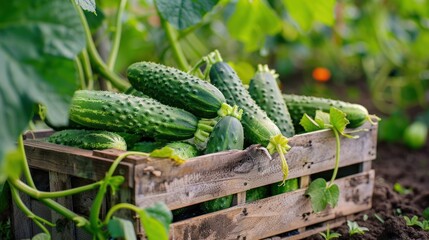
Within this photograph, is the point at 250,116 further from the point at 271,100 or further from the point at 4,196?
the point at 4,196

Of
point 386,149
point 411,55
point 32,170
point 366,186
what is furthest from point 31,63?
point 411,55

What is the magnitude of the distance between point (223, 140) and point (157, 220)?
433 millimetres

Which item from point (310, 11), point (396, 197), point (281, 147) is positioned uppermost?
point (310, 11)

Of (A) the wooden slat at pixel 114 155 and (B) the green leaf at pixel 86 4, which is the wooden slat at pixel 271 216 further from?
(B) the green leaf at pixel 86 4

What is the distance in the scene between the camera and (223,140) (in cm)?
200

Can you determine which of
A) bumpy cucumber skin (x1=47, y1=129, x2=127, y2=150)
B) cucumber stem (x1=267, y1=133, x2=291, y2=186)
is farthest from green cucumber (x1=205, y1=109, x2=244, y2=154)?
bumpy cucumber skin (x1=47, y1=129, x2=127, y2=150)

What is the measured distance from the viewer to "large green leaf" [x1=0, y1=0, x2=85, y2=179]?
1.39 metres

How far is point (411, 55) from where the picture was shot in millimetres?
5695

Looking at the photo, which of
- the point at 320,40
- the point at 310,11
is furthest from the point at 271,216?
the point at 320,40

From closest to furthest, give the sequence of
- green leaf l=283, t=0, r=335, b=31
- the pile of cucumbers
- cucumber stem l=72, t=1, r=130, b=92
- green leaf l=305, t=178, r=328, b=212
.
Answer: the pile of cucumbers → green leaf l=305, t=178, r=328, b=212 → cucumber stem l=72, t=1, r=130, b=92 → green leaf l=283, t=0, r=335, b=31

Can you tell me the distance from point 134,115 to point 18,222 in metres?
0.51

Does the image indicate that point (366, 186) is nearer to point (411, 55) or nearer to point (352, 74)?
point (411, 55)

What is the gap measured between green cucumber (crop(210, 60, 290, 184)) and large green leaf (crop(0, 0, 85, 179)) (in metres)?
0.77

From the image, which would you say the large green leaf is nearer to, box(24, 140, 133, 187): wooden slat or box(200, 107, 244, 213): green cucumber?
box(24, 140, 133, 187): wooden slat
